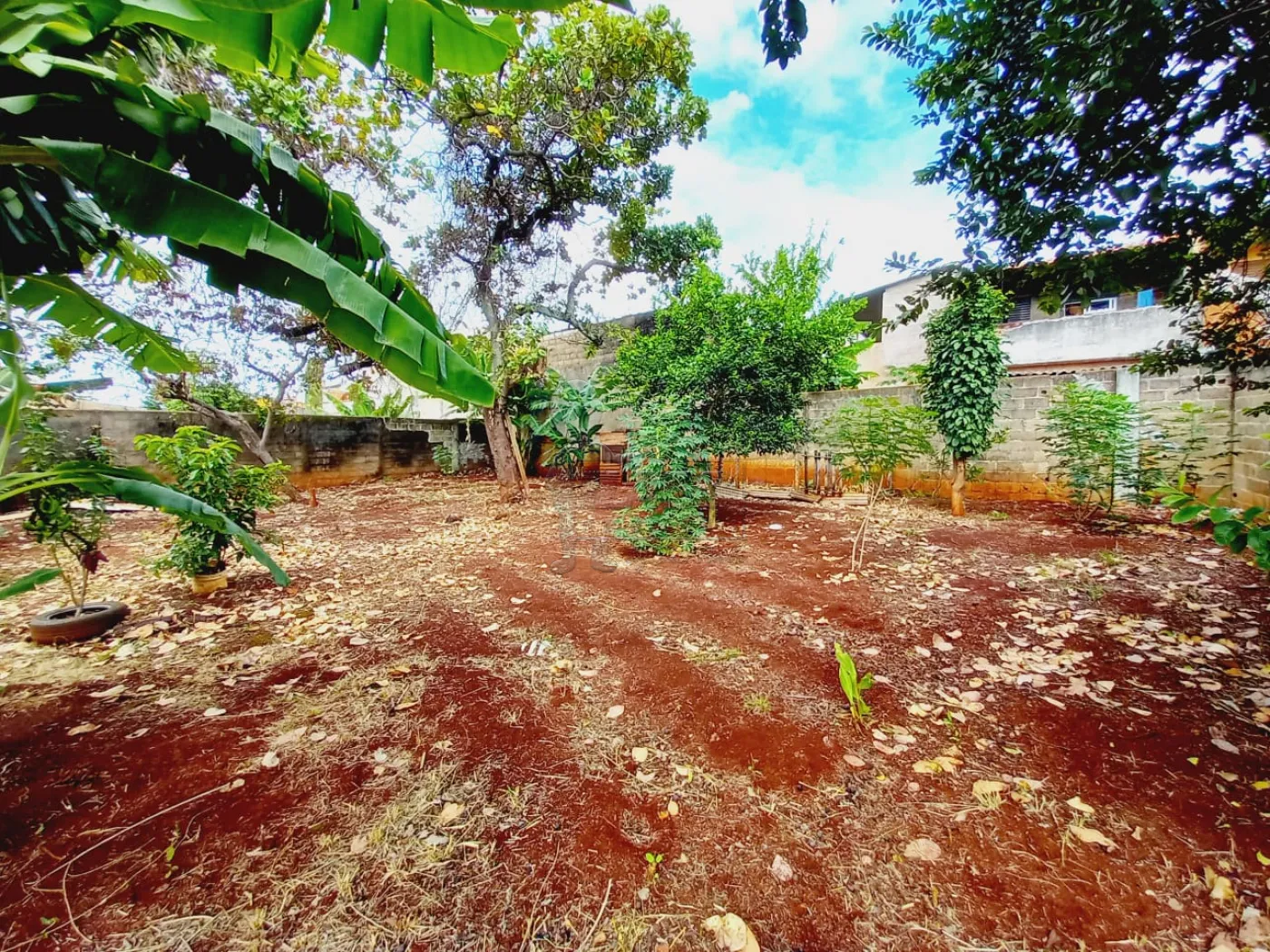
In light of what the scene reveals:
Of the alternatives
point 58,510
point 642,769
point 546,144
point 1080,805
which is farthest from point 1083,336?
point 58,510

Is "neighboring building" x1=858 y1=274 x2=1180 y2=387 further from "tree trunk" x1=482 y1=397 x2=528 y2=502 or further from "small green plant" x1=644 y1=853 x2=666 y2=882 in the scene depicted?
"small green plant" x1=644 y1=853 x2=666 y2=882

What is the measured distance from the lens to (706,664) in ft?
8.24

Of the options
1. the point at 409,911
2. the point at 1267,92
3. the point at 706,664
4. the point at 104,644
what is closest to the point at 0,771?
the point at 104,644

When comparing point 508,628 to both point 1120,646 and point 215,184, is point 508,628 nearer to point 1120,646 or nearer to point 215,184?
point 215,184

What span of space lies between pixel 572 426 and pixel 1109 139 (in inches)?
320

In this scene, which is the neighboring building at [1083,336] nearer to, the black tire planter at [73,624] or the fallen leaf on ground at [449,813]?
the fallen leaf on ground at [449,813]

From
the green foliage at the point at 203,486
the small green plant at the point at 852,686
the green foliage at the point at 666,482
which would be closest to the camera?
the small green plant at the point at 852,686

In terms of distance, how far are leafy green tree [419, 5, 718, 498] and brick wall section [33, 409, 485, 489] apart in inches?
136

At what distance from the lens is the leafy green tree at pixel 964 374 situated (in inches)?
222

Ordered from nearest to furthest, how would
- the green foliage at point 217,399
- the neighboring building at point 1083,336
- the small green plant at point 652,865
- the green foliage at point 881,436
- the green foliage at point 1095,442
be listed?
the small green plant at point 652,865 < the green foliage at point 881,436 < the green foliage at point 1095,442 < the green foliage at point 217,399 < the neighboring building at point 1083,336

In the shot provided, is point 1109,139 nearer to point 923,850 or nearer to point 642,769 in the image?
point 923,850

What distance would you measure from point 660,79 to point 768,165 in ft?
9.69

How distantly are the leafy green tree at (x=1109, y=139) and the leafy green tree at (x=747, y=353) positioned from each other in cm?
295

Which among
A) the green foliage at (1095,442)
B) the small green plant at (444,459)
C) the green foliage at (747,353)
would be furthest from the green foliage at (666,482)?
the small green plant at (444,459)
